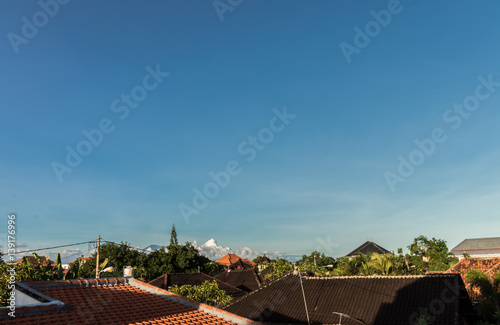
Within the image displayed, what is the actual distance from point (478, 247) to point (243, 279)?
91.9 m

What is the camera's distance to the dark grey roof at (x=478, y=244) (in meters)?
116

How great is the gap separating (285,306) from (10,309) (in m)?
24.1

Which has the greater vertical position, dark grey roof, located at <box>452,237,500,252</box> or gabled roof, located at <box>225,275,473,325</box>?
dark grey roof, located at <box>452,237,500,252</box>

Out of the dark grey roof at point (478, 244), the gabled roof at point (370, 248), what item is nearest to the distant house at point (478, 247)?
the dark grey roof at point (478, 244)

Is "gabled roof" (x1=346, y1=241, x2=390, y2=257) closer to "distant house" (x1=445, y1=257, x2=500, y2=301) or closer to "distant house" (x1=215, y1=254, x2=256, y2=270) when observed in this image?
"distant house" (x1=215, y1=254, x2=256, y2=270)

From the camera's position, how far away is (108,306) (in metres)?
13.6

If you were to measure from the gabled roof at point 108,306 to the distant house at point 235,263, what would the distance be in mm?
87084

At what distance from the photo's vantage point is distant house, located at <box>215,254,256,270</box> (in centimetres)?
11638

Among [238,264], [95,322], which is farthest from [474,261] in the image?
[238,264]

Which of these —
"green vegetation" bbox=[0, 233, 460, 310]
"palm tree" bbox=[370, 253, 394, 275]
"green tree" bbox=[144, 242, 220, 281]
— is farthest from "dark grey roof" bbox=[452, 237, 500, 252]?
"green tree" bbox=[144, 242, 220, 281]

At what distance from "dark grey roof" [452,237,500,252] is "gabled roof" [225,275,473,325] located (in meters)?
104

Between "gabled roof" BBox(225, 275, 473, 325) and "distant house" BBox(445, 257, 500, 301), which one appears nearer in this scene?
"gabled roof" BBox(225, 275, 473, 325)

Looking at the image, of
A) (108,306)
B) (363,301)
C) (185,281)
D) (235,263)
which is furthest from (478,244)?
(108,306)

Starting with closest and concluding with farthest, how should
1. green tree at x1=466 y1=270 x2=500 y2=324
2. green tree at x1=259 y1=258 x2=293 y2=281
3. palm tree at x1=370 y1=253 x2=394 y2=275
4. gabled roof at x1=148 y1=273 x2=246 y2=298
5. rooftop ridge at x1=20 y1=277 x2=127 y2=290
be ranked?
rooftop ridge at x1=20 y1=277 x2=127 y2=290
green tree at x1=466 y1=270 x2=500 y2=324
palm tree at x1=370 y1=253 x2=394 y2=275
gabled roof at x1=148 y1=273 x2=246 y2=298
green tree at x1=259 y1=258 x2=293 y2=281
